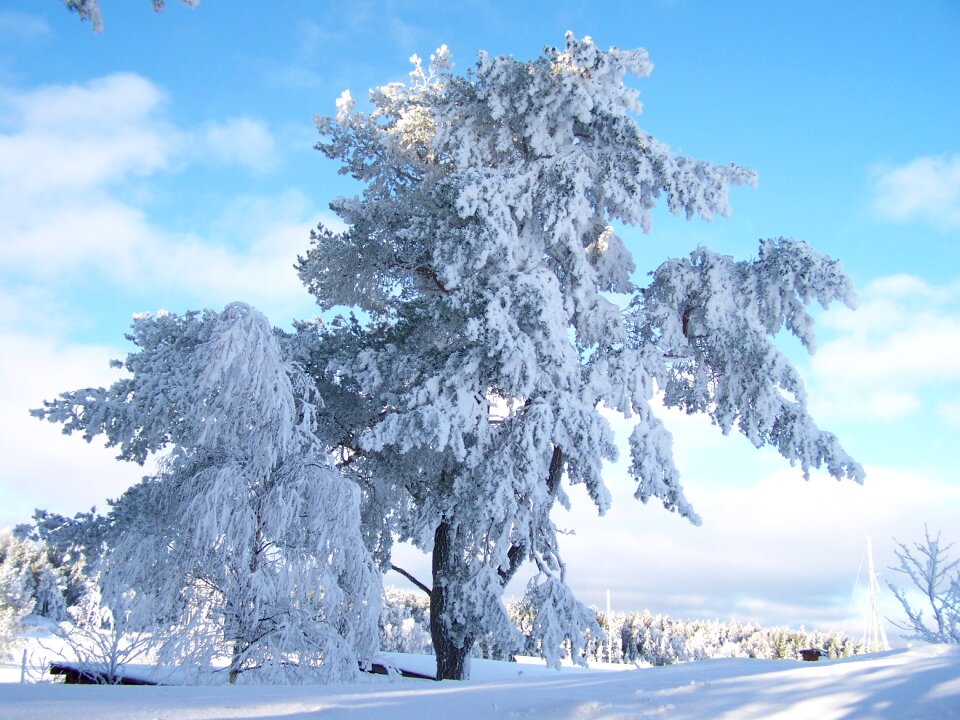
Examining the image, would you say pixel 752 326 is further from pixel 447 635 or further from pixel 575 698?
pixel 575 698

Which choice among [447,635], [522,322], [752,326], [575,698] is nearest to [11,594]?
[447,635]

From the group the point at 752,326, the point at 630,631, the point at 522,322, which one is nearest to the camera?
the point at 522,322

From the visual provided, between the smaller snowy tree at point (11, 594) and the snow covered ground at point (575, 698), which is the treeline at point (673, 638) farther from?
the snow covered ground at point (575, 698)

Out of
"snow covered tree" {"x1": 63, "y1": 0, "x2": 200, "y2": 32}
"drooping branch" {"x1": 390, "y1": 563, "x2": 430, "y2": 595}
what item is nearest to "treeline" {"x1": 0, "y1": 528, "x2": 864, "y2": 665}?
"drooping branch" {"x1": 390, "y1": 563, "x2": 430, "y2": 595}

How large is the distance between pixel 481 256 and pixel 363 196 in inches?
156

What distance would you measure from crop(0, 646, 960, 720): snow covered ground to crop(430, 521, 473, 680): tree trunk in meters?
9.87

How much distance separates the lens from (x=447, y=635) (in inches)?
→ 563

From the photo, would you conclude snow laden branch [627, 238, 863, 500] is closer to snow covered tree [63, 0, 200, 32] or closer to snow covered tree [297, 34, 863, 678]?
snow covered tree [297, 34, 863, 678]

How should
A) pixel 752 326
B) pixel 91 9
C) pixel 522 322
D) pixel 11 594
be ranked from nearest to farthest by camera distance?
pixel 91 9 < pixel 522 322 < pixel 752 326 < pixel 11 594

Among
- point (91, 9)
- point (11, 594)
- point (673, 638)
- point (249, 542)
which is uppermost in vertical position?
point (91, 9)

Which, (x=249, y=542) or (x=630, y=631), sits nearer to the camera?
(x=249, y=542)

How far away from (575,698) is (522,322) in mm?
10247

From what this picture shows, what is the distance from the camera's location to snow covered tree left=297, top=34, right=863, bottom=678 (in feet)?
44.7

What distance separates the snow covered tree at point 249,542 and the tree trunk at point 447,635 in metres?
3.23
